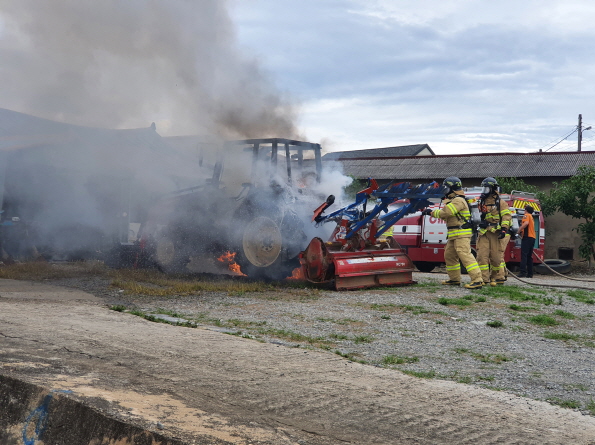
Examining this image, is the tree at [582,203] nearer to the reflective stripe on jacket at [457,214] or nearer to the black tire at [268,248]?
the reflective stripe on jacket at [457,214]

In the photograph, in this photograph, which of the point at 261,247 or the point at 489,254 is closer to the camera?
the point at 261,247

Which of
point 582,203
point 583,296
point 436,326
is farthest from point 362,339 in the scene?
point 582,203

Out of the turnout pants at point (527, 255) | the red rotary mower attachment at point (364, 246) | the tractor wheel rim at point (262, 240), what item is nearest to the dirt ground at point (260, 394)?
the red rotary mower attachment at point (364, 246)

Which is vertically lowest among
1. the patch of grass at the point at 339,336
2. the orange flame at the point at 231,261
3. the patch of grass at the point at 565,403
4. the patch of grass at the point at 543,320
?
the patch of grass at the point at 565,403

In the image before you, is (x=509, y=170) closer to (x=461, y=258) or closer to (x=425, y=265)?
(x=425, y=265)

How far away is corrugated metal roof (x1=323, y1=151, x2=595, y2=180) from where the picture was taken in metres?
22.9

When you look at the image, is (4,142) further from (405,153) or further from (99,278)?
(405,153)

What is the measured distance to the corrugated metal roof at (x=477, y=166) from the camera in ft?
75.0

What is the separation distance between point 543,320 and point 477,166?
1754 centimetres

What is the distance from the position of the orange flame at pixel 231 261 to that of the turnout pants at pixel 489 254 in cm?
485

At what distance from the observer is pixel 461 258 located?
1159cm

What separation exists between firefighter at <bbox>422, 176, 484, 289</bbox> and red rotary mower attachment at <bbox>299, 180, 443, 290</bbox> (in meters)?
0.64

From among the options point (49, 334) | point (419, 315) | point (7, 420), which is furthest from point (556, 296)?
point (7, 420)

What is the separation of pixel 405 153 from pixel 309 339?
35.0m
